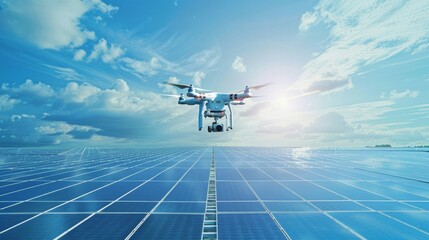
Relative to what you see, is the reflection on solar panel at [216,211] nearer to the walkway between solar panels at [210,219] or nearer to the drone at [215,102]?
the walkway between solar panels at [210,219]

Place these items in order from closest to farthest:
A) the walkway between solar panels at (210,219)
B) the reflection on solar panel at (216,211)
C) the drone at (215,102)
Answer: the walkway between solar panels at (210,219) → the reflection on solar panel at (216,211) → the drone at (215,102)

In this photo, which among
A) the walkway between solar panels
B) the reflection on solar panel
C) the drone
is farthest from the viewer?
the drone

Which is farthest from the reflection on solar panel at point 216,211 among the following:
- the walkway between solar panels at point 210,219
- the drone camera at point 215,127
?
the drone camera at point 215,127

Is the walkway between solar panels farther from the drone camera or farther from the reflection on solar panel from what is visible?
the drone camera

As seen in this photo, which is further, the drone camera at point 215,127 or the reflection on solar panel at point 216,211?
the drone camera at point 215,127

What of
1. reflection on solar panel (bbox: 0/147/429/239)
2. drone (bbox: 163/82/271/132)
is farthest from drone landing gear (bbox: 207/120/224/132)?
reflection on solar panel (bbox: 0/147/429/239)

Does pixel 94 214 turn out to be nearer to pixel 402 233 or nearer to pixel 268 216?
pixel 268 216

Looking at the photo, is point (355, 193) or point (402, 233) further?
point (355, 193)

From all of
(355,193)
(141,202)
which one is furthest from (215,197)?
(355,193)

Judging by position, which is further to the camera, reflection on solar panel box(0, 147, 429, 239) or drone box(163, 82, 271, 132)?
drone box(163, 82, 271, 132)

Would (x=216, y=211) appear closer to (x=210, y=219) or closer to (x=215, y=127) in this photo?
(x=210, y=219)

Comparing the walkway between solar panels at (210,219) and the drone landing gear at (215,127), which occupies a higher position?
the drone landing gear at (215,127)
